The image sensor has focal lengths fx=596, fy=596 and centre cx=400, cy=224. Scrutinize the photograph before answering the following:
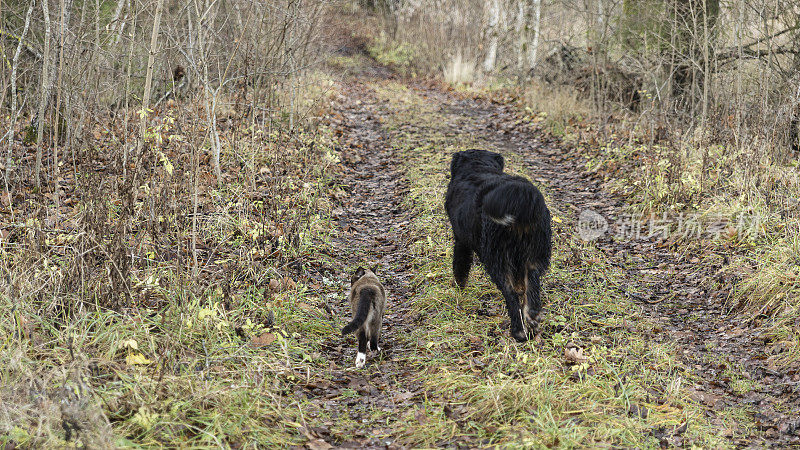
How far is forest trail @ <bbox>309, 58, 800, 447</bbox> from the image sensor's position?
367 cm

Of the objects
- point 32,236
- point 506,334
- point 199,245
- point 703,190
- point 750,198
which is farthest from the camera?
point 703,190

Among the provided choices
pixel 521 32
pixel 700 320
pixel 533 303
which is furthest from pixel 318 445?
pixel 521 32

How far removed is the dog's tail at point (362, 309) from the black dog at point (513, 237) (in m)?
1.05

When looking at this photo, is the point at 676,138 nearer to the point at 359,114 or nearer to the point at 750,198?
the point at 750,198

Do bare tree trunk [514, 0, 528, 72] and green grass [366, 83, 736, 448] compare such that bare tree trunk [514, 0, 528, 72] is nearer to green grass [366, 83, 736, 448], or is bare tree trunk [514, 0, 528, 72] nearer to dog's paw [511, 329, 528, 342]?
green grass [366, 83, 736, 448]

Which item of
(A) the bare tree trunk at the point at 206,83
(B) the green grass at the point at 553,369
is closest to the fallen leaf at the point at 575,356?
(B) the green grass at the point at 553,369

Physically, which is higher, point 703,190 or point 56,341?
point 703,190

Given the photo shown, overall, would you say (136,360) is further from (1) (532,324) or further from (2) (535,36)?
(2) (535,36)

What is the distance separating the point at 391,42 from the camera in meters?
25.9

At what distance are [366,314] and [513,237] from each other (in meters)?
1.32

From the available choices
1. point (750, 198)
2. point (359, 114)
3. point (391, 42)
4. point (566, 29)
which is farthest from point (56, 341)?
point (391, 42)

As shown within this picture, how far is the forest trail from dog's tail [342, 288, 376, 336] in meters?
0.44

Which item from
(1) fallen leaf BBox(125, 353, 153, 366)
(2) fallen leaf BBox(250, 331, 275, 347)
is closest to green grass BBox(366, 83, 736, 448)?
(2) fallen leaf BBox(250, 331, 275, 347)

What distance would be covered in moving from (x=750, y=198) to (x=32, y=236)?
7.36 metres
